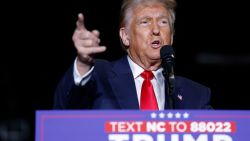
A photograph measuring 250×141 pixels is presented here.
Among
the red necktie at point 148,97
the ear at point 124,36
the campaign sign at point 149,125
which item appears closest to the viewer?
the campaign sign at point 149,125

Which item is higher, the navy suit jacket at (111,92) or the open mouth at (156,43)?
the open mouth at (156,43)

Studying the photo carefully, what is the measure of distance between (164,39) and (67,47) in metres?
1.54

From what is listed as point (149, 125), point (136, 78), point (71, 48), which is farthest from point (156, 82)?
point (71, 48)

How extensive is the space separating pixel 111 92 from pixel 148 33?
23cm

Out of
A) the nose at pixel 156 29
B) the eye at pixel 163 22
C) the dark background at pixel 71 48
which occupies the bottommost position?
the dark background at pixel 71 48

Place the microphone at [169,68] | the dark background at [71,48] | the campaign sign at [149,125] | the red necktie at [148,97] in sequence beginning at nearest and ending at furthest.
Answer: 1. the campaign sign at [149,125]
2. the microphone at [169,68]
3. the red necktie at [148,97]
4. the dark background at [71,48]

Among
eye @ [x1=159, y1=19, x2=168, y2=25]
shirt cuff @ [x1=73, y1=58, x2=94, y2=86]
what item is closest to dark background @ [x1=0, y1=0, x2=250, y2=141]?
eye @ [x1=159, y1=19, x2=168, y2=25]

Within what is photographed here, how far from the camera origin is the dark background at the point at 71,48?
3.05 metres

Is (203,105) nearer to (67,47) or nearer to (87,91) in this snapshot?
(87,91)

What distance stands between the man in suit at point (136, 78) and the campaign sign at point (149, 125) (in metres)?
0.22

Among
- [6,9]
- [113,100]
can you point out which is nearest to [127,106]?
[113,100]

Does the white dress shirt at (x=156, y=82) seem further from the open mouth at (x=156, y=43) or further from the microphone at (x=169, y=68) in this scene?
the microphone at (x=169, y=68)

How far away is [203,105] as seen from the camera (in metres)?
1.57

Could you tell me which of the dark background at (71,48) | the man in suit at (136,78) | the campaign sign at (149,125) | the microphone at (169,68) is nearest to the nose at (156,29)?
the man in suit at (136,78)
